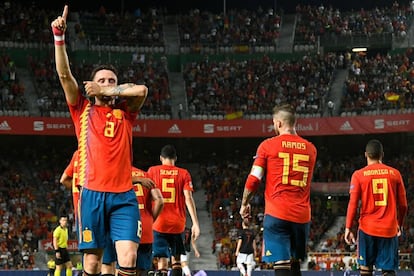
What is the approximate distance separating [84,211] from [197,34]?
3896cm

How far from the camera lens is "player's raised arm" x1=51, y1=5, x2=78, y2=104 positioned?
7203 millimetres

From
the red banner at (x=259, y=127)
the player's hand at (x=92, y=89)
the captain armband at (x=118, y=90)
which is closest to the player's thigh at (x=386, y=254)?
the captain armband at (x=118, y=90)

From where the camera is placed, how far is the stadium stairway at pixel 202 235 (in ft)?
106

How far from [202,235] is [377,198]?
23768 millimetres

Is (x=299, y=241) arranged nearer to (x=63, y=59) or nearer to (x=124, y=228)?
(x=124, y=228)

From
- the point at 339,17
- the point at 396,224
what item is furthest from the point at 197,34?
the point at 396,224

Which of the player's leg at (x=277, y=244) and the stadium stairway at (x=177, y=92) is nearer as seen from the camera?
the player's leg at (x=277, y=244)

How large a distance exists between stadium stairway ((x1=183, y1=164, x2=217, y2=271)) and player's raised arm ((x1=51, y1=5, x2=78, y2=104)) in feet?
79.9

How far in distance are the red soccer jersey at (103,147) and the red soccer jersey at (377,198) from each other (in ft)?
16.0

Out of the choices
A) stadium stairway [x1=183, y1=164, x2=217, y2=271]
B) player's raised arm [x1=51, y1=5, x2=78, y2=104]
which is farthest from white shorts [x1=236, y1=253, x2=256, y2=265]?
player's raised arm [x1=51, y1=5, x2=78, y2=104]

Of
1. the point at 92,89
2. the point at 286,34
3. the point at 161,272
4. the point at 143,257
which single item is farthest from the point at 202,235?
the point at 92,89

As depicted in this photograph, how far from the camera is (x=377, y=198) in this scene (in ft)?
38.2

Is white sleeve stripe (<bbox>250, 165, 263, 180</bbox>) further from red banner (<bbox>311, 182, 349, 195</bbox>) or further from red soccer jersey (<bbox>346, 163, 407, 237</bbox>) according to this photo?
red banner (<bbox>311, 182, 349, 195</bbox>)

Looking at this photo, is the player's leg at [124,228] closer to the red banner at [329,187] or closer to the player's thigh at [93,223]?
the player's thigh at [93,223]
